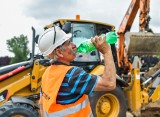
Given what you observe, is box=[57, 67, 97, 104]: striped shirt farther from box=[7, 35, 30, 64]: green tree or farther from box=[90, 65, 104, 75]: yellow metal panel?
box=[7, 35, 30, 64]: green tree

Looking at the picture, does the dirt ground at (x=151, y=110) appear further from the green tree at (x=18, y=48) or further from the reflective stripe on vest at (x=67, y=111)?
the green tree at (x=18, y=48)

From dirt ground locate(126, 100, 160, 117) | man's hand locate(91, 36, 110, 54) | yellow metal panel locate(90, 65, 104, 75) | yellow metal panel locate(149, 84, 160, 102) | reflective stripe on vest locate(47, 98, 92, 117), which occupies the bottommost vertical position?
dirt ground locate(126, 100, 160, 117)

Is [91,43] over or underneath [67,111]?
over

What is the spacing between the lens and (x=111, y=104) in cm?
713

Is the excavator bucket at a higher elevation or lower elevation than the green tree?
higher

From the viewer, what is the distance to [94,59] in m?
7.12

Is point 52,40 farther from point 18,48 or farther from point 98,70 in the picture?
point 18,48

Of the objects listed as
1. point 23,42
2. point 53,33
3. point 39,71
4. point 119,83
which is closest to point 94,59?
point 119,83

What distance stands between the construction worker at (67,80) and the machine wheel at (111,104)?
4254 mm

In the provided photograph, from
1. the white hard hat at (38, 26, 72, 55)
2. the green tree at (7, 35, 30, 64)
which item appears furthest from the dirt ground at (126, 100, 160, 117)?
the green tree at (7, 35, 30, 64)

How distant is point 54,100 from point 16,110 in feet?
10.9

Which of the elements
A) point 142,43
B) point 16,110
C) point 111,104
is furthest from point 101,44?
point 142,43

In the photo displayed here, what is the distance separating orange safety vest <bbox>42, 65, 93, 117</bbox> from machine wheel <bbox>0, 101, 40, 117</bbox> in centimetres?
316

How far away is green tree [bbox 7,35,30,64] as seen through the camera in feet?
162
